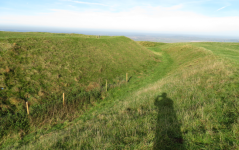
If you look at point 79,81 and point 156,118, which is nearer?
point 156,118

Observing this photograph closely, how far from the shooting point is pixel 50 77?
1576 cm

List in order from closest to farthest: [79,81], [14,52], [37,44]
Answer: [14,52] → [79,81] → [37,44]

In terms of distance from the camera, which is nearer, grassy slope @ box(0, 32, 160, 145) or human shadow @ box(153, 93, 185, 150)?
human shadow @ box(153, 93, 185, 150)

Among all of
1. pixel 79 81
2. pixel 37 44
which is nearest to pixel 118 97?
pixel 79 81

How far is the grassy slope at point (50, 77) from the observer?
1123cm

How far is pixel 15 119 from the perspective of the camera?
10117mm

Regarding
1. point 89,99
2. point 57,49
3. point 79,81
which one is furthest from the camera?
point 57,49

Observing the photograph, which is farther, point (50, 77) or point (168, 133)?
point (50, 77)

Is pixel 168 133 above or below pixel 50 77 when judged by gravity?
below

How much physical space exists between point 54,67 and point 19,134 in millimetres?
10335

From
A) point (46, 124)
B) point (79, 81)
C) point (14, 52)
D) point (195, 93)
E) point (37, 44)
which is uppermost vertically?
point (37, 44)

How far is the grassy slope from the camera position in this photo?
11.2 m

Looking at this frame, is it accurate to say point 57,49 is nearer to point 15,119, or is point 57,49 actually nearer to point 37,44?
point 37,44

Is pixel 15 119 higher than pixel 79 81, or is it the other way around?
pixel 79 81
